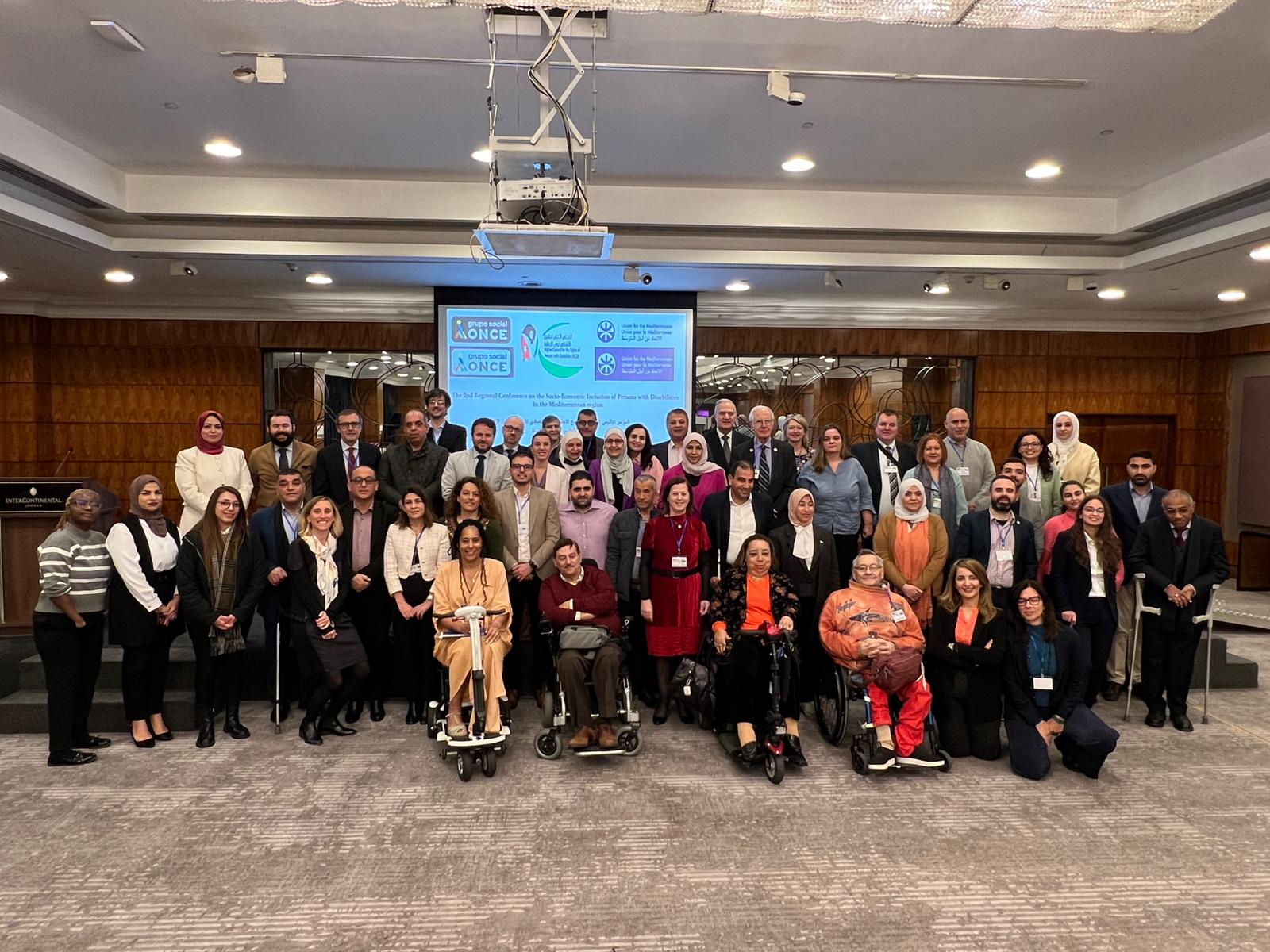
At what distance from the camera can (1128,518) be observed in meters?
5.05

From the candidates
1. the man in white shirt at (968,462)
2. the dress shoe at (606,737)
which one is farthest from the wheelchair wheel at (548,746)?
the man in white shirt at (968,462)

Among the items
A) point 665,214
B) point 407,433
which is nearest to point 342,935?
point 407,433

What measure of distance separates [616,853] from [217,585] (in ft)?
8.71

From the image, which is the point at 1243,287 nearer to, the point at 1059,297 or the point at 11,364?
the point at 1059,297

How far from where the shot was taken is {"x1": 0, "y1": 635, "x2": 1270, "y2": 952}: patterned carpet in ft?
8.82

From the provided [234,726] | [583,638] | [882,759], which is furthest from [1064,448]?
[234,726]

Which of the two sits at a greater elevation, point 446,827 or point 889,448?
point 889,448

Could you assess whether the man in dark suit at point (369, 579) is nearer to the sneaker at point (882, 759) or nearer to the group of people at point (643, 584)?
the group of people at point (643, 584)

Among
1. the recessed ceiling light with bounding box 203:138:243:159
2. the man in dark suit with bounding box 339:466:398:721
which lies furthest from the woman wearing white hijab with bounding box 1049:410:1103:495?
the recessed ceiling light with bounding box 203:138:243:159

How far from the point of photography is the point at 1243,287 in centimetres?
769

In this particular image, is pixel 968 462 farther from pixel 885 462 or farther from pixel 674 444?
pixel 674 444

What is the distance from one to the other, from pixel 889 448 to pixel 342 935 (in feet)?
13.8

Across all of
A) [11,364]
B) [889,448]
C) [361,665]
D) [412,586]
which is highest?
[11,364]

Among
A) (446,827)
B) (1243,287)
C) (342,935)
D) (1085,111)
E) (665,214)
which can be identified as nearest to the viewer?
(342,935)
